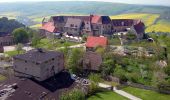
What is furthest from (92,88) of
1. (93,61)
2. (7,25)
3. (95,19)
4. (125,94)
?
(7,25)

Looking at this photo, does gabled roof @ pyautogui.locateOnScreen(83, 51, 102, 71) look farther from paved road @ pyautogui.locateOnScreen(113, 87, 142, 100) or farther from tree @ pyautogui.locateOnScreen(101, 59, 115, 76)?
paved road @ pyautogui.locateOnScreen(113, 87, 142, 100)

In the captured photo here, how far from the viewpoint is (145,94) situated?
47.0 meters

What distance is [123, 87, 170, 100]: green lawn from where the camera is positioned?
4594 cm

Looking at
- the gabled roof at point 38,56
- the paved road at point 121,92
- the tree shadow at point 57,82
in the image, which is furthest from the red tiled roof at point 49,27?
the paved road at point 121,92

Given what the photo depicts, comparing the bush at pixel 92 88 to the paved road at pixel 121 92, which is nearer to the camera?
the paved road at pixel 121 92

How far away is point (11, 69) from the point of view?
5228cm

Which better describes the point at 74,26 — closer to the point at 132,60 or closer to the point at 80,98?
the point at 132,60

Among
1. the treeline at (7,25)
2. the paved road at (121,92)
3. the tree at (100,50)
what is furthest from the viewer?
the treeline at (7,25)

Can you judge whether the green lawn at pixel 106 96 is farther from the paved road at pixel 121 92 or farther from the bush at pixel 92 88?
the paved road at pixel 121 92

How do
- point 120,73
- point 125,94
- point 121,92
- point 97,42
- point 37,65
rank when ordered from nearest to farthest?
1. point 37,65
2. point 125,94
3. point 121,92
4. point 120,73
5. point 97,42

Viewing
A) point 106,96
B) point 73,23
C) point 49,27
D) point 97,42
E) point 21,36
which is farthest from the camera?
point 49,27

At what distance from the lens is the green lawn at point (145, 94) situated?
4594 cm

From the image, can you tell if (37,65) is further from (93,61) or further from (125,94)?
(125,94)

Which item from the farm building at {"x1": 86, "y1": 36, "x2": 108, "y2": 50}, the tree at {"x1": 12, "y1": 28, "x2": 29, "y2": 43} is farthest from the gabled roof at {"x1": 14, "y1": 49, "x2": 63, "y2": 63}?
the tree at {"x1": 12, "y1": 28, "x2": 29, "y2": 43}
